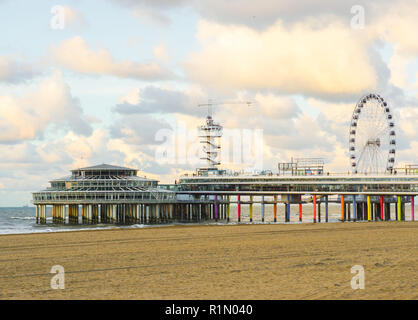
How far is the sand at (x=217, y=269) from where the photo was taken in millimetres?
18594

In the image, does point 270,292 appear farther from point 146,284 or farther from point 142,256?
point 142,256

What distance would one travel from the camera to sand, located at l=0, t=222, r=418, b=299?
18.6m

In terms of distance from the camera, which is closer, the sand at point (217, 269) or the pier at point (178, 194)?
the sand at point (217, 269)

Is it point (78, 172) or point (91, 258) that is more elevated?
point (78, 172)

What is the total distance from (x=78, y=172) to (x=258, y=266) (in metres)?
66.3

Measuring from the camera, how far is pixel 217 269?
23.9m

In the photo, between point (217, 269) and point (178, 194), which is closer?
point (217, 269)

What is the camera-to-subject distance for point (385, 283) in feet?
63.5

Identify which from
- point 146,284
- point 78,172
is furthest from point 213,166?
point 146,284

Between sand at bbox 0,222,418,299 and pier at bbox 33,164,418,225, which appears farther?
pier at bbox 33,164,418,225
